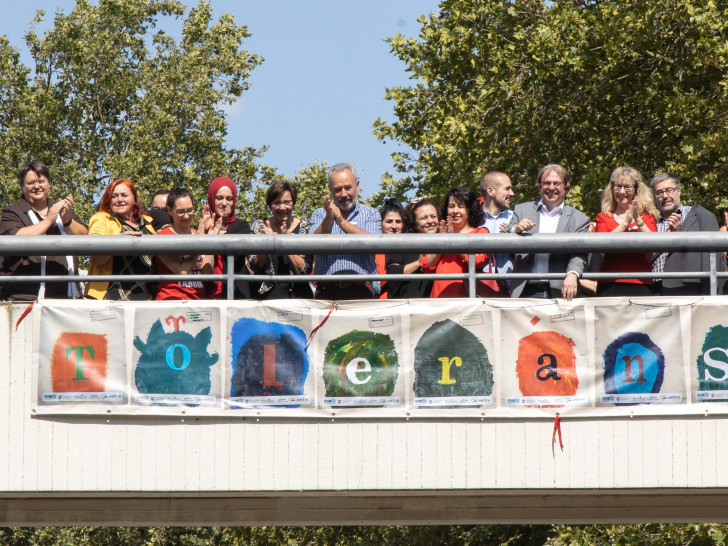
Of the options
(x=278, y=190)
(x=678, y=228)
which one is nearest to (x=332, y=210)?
(x=278, y=190)

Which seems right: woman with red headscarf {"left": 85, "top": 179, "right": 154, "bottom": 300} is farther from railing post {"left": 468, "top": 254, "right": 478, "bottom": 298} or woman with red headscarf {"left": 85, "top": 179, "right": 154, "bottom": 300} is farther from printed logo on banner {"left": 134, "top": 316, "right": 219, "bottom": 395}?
railing post {"left": 468, "top": 254, "right": 478, "bottom": 298}

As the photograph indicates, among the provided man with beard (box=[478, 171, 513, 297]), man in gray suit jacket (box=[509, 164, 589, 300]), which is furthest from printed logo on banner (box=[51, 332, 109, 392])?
man with beard (box=[478, 171, 513, 297])

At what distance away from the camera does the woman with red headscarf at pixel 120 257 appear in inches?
306

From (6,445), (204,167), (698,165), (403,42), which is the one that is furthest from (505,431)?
(204,167)

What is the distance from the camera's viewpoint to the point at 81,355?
24.7 feet

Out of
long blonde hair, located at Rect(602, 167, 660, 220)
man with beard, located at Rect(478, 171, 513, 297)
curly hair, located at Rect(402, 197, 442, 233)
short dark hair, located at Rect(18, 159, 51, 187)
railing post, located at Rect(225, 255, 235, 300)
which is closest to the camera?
railing post, located at Rect(225, 255, 235, 300)

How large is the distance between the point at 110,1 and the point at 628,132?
70.5 feet

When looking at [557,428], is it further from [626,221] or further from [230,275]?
[230,275]

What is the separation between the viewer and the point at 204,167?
3512 cm

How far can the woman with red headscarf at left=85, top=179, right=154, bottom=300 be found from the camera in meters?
7.77

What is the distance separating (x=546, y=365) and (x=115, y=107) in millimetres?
30309

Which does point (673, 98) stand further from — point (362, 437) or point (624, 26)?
point (362, 437)

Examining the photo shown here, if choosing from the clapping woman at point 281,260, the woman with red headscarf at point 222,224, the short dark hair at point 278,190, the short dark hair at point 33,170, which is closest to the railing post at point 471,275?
the clapping woman at point 281,260

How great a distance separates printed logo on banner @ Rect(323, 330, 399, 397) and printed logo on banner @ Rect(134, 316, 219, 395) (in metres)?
0.76
